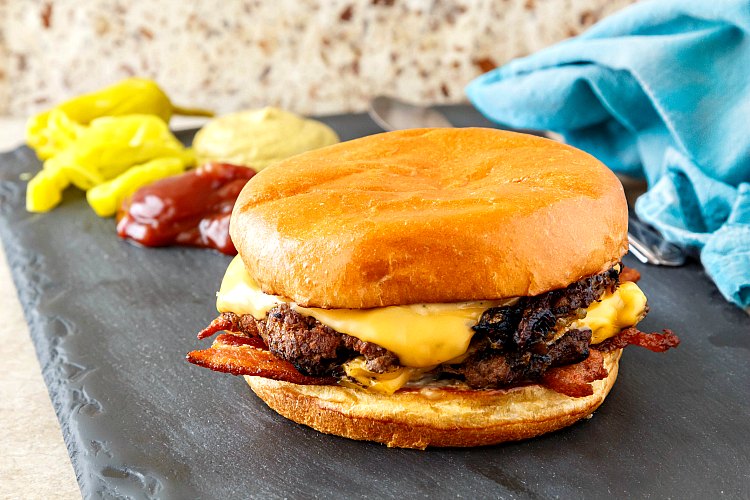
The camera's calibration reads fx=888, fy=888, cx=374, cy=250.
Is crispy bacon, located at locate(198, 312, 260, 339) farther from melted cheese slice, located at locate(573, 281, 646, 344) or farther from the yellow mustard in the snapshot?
the yellow mustard

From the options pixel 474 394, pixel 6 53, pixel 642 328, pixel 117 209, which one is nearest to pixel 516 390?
pixel 474 394

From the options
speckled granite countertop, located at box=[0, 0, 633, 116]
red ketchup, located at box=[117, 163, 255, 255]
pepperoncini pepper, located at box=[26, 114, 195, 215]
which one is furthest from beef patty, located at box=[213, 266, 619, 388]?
speckled granite countertop, located at box=[0, 0, 633, 116]

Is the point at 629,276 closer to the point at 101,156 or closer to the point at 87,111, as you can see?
the point at 101,156

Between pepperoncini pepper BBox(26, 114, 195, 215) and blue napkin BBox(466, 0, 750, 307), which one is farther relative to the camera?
pepperoncini pepper BBox(26, 114, 195, 215)

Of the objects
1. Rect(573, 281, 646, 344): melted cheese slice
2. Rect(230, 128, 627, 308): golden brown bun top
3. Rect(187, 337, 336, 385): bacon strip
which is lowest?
Rect(187, 337, 336, 385): bacon strip

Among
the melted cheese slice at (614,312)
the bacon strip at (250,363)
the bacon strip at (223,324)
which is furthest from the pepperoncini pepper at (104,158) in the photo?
the melted cheese slice at (614,312)

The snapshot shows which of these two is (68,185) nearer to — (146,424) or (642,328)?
(146,424)

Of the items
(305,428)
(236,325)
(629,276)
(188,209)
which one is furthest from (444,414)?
(188,209)
